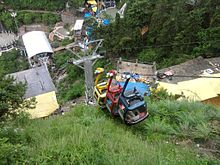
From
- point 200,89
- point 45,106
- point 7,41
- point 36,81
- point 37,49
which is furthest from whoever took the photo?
point 7,41

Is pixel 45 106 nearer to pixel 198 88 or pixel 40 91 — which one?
pixel 40 91

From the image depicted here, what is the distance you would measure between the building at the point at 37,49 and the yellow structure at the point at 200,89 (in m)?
16.2

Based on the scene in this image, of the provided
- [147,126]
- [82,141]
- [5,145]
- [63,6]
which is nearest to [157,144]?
[147,126]

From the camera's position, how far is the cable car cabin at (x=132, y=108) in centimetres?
904

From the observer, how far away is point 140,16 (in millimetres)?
26625

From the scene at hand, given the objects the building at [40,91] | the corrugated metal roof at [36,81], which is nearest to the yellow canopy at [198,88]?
the building at [40,91]

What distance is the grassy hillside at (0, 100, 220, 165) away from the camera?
6.37 m

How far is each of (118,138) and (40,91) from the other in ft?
51.2

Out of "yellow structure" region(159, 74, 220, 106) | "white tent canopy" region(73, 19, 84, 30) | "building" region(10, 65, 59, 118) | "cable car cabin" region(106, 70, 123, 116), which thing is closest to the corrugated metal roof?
"building" region(10, 65, 59, 118)

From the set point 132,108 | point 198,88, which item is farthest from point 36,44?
point 132,108

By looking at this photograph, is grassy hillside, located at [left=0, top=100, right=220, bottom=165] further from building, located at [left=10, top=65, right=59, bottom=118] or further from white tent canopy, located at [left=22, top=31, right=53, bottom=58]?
white tent canopy, located at [left=22, top=31, right=53, bottom=58]

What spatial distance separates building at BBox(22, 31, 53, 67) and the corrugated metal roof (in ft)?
15.8

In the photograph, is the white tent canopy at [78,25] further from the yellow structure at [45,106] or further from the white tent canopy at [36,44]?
the yellow structure at [45,106]

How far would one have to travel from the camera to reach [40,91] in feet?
74.6
